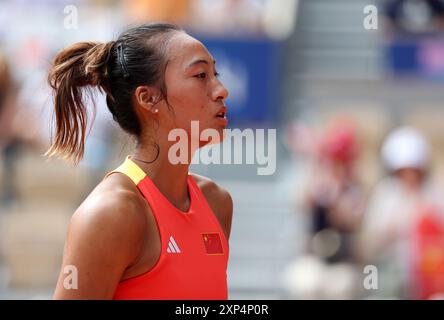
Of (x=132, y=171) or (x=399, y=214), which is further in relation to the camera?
(x=399, y=214)

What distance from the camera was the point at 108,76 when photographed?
275 centimetres

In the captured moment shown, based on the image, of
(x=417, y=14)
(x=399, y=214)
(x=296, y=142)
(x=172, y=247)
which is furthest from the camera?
(x=417, y=14)

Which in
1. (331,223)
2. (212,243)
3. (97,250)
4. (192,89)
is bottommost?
(97,250)

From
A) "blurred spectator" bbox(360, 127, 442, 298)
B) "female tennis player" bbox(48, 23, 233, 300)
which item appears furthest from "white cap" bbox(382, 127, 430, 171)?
"female tennis player" bbox(48, 23, 233, 300)

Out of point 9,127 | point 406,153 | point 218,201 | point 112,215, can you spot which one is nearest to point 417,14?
point 406,153

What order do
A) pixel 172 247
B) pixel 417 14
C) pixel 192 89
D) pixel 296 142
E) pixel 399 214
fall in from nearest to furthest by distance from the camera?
pixel 172 247 < pixel 192 89 < pixel 399 214 < pixel 296 142 < pixel 417 14

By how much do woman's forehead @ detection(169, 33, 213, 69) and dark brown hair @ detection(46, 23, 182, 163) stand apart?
0.03 m

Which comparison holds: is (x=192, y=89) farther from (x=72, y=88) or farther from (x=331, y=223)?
(x=331, y=223)

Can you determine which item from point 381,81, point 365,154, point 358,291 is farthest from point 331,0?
point 358,291

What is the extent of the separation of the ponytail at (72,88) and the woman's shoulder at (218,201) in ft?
1.34

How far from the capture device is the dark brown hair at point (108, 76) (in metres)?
2.73

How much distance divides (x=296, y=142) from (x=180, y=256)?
577cm

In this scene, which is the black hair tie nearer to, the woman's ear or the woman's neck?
the woman's ear
